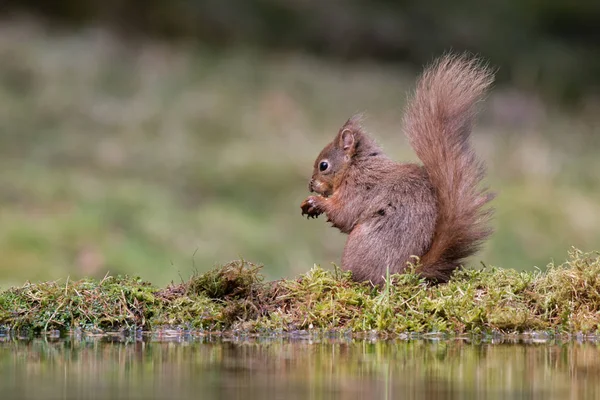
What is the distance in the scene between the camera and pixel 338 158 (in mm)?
7238

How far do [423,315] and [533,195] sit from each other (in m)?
10.1

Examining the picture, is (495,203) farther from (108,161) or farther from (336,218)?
(336,218)

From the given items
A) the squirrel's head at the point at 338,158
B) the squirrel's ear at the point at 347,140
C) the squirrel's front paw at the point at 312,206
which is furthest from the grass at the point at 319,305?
the squirrel's ear at the point at 347,140

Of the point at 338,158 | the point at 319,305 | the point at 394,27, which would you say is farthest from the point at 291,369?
the point at 394,27

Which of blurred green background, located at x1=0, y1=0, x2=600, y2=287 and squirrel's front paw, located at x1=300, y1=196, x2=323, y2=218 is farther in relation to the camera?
blurred green background, located at x1=0, y1=0, x2=600, y2=287

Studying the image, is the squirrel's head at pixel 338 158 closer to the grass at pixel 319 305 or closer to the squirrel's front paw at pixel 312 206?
the squirrel's front paw at pixel 312 206

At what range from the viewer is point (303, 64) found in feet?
62.5

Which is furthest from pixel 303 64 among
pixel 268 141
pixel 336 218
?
pixel 336 218

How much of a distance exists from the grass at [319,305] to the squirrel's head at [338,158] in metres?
1.12

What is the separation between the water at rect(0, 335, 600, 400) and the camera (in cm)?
439

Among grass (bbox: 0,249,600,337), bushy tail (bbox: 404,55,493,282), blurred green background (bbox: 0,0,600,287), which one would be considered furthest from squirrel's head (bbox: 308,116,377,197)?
blurred green background (bbox: 0,0,600,287)

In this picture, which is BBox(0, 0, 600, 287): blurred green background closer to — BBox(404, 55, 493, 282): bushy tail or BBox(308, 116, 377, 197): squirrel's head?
BBox(308, 116, 377, 197): squirrel's head

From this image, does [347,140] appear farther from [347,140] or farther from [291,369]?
[291,369]

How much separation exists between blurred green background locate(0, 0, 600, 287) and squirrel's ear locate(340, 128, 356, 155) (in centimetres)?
589
